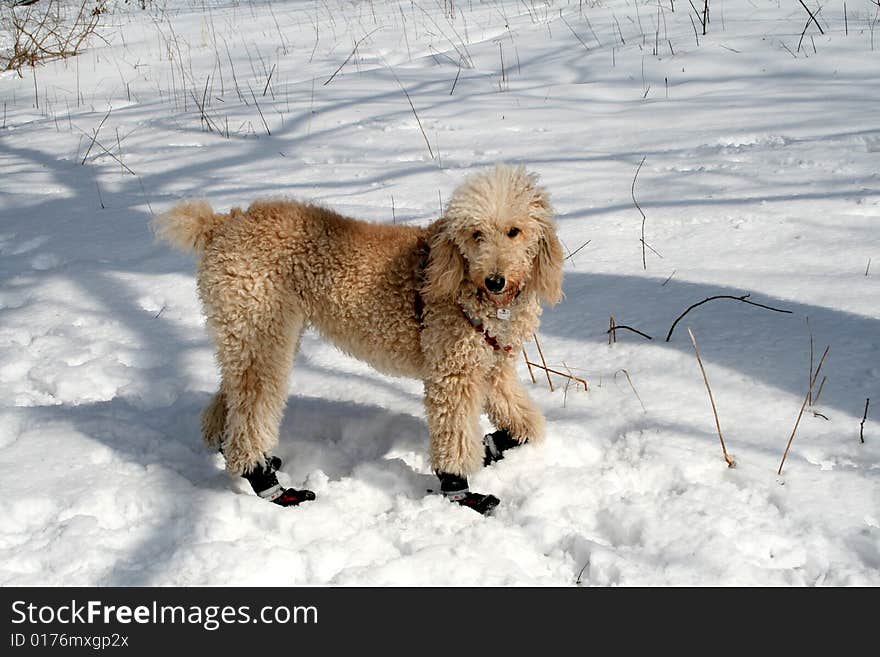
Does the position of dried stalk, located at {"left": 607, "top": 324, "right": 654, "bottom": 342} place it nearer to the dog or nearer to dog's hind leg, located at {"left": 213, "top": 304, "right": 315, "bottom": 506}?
the dog

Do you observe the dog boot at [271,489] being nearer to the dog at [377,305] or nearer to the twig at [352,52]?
the dog at [377,305]

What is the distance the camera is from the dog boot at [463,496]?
111 inches

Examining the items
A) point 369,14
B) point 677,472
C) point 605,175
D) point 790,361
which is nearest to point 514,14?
point 369,14

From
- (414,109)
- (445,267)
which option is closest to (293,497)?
(445,267)

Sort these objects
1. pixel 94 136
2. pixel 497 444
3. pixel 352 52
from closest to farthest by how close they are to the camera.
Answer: pixel 497 444, pixel 94 136, pixel 352 52

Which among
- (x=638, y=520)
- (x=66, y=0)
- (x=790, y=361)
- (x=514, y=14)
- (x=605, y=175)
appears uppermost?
(x=66, y=0)

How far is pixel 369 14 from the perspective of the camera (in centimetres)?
1096

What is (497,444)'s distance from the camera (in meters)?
3.18

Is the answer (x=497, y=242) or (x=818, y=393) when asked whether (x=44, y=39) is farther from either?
(x=818, y=393)

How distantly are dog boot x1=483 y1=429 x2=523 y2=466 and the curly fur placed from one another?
0.17ft

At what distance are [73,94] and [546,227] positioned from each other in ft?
25.9

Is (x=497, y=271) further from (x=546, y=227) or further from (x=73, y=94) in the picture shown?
(x=73, y=94)

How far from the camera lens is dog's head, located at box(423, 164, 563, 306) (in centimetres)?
258

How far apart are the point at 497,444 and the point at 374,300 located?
2.69 feet
